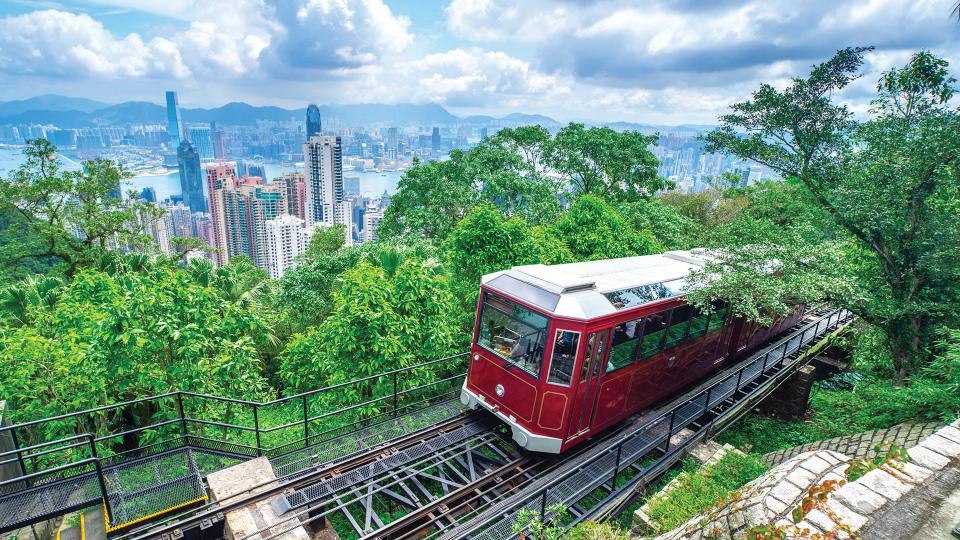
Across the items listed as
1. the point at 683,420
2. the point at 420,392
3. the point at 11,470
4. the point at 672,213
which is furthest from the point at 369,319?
the point at 672,213

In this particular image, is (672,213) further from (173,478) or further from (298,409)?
(173,478)

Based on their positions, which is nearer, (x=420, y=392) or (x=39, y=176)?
(x=420, y=392)

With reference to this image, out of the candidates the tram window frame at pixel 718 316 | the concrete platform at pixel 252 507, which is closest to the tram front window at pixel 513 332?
→ the concrete platform at pixel 252 507

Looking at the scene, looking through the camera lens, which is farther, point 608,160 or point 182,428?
point 608,160

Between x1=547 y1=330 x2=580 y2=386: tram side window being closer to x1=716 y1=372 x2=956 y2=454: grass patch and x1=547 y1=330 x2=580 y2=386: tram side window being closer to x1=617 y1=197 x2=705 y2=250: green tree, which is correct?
x1=716 y1=372 x2=956 y2=454: grass patch

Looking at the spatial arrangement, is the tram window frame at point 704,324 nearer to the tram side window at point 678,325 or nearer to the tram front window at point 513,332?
the tram side window at point 678,325

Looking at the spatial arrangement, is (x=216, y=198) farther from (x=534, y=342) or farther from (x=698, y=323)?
(x=698, y=323)

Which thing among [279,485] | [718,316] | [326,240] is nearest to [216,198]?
[326,240]

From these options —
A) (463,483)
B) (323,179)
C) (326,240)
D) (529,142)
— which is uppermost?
(529,142)
